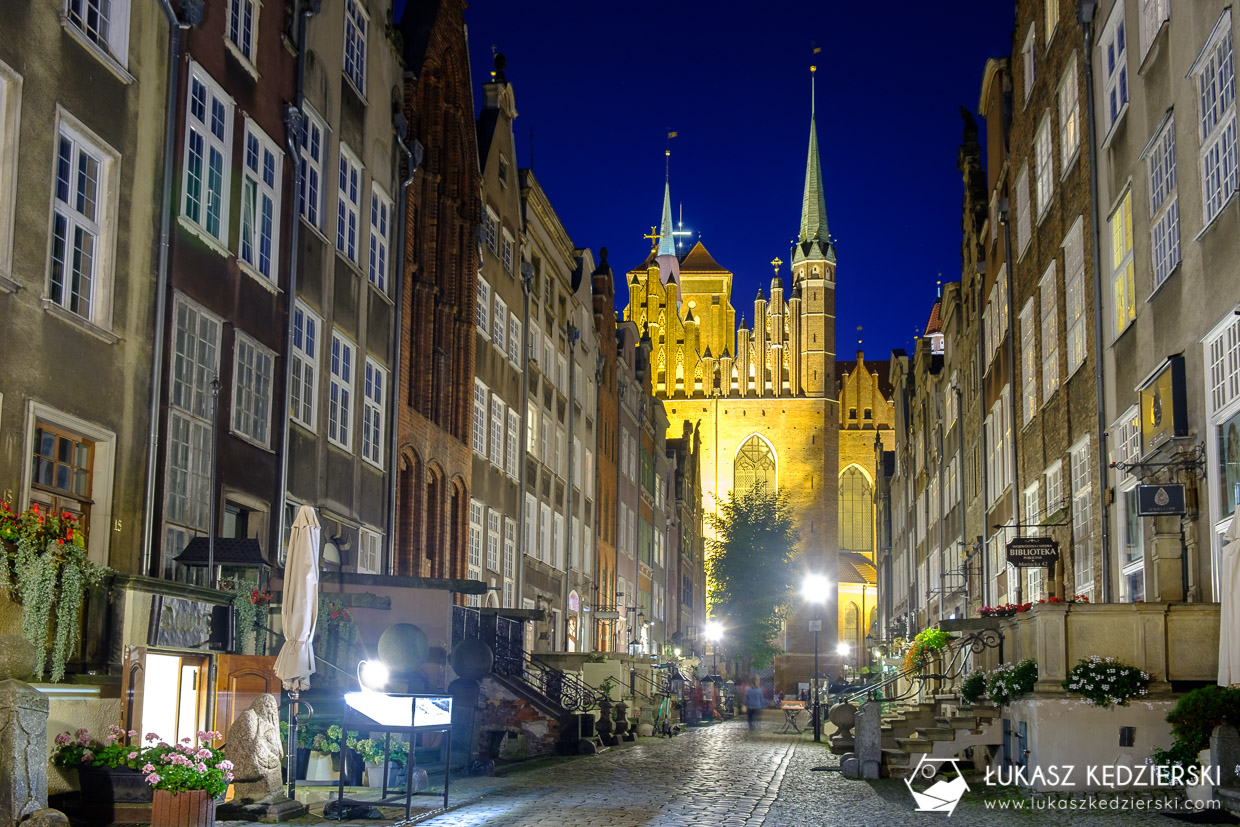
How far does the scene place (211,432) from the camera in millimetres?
17641

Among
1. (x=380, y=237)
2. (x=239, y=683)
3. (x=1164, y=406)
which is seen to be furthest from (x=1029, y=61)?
(x=239, y=683)

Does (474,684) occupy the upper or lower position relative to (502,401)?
lower

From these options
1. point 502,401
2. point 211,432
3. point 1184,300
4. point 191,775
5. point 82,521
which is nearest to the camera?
point 191,775

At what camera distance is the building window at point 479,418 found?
31828 mm

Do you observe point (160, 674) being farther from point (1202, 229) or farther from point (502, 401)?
point (502, 401)

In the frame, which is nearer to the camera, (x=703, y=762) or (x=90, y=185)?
(x=90, y=185)

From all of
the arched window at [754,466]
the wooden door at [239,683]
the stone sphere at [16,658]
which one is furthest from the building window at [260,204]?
the arched window at [754,466]

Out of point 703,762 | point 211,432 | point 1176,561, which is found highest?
point 211,432

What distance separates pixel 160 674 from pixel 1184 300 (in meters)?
11.8

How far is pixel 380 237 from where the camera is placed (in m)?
25.4

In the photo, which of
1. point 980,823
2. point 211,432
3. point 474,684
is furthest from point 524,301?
point 980,823

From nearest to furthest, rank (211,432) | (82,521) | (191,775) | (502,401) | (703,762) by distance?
(191,775)
(82,521)
(211,432)
(703,762)
(502,401)

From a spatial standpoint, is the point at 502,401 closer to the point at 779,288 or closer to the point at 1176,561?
the point at 1176,561

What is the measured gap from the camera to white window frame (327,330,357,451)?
2233 cm
